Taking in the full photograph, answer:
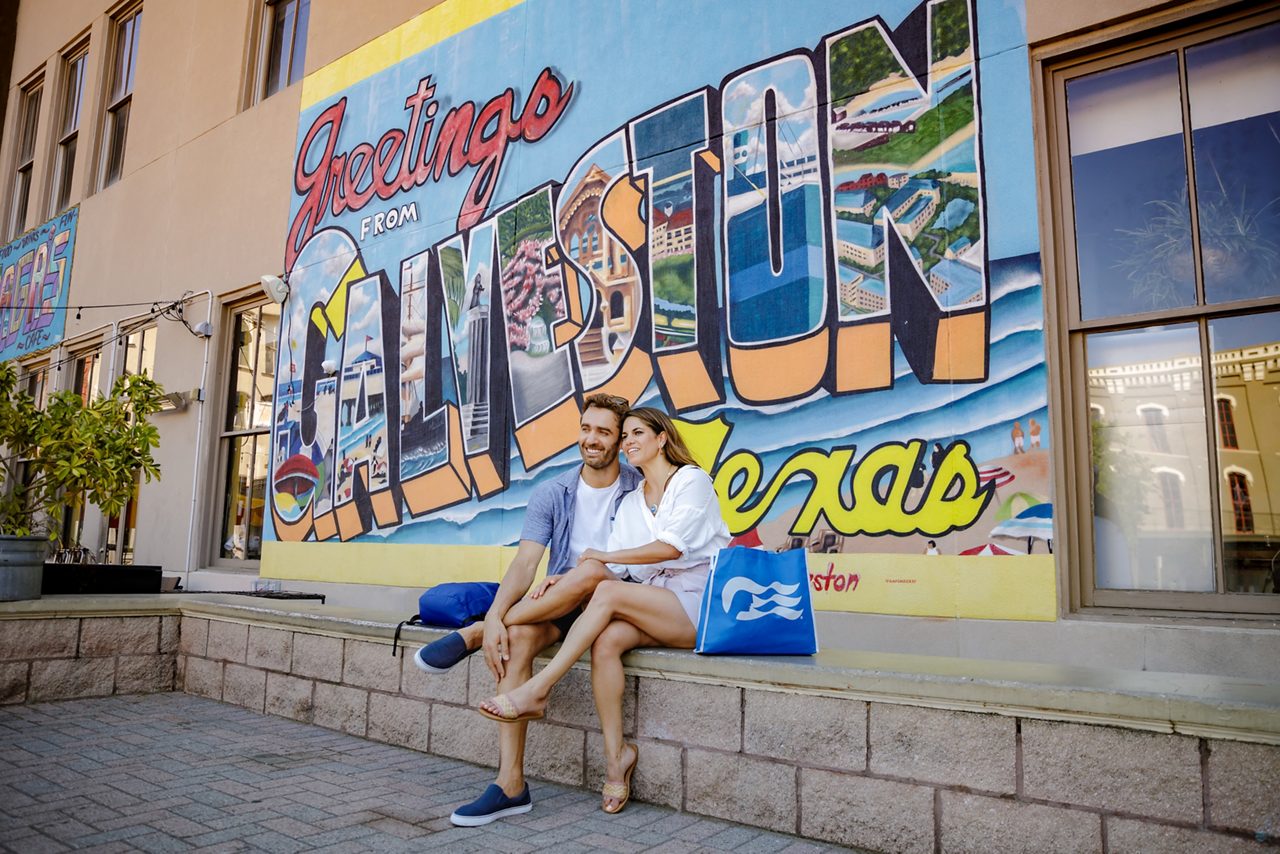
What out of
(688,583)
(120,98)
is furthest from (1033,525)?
(120,98)

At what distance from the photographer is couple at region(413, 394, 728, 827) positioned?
11.4 ft

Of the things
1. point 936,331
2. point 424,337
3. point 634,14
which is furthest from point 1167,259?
point 424,337

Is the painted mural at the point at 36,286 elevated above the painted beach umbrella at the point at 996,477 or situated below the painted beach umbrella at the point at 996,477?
above

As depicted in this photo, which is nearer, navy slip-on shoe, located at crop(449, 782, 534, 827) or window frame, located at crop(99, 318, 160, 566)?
navy slip-on shoe, located at crop(449, 782, 534, 827)

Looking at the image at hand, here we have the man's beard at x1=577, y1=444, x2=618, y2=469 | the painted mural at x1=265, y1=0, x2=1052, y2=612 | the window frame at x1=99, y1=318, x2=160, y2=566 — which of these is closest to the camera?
the man's beard at x1=577, y1=444, x2=618, y2=469

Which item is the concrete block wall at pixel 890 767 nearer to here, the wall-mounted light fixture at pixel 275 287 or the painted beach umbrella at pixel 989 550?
the painted beach umbrella at pixel 989 550

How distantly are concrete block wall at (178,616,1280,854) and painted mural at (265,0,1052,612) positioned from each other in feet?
5.67

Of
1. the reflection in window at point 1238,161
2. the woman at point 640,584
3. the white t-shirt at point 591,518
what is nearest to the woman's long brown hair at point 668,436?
the woman at point 640,584

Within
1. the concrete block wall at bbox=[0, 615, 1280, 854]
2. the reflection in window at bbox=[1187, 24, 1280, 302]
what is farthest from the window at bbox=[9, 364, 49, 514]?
the reflection in window at bbox=[1187, 24, 1280, 302]

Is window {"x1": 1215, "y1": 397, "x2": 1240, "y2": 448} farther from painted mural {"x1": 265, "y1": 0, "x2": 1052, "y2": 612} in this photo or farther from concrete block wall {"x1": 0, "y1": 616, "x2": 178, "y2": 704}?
concrete block wall {"x1": 0, "y1": 616, "x2": 178, "y2": 704}

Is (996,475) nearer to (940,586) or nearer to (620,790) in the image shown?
(940,586)

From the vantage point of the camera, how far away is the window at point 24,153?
14312 mm

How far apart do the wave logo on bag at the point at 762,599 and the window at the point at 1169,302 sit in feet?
5.73

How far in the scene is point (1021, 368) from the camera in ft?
15.0
